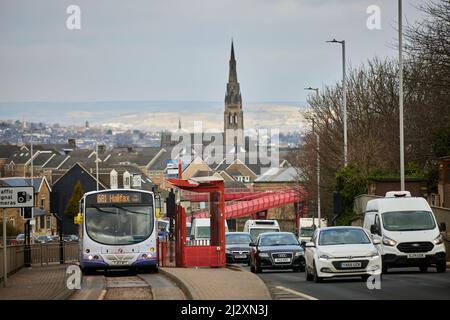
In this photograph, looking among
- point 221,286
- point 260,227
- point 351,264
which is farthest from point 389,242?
point 260,227

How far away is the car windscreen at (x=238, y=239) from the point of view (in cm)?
5462

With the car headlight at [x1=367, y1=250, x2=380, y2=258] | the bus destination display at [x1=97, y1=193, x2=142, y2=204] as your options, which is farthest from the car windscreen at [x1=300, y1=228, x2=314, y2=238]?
the car headlight at [x1=367, y1=250, x2=380, y2=258]

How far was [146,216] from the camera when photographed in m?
40.3

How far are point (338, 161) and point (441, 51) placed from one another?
87.6ft

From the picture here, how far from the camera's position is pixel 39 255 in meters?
55.6

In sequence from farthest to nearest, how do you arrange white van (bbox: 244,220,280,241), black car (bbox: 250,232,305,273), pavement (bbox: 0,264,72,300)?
white van (bbox: 244,220,280,241)
black car (bbox: 250,232,305,273)
pavement (bbox: 0,264,72,300)

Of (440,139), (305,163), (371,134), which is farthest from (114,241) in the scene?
(305,163)

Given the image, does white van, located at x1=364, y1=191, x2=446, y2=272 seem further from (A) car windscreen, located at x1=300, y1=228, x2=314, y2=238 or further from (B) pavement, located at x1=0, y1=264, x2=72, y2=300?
(A) car windscreen, located at x1=300, y1=228, x2=314, y2=238

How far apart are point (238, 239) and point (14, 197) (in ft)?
82.3

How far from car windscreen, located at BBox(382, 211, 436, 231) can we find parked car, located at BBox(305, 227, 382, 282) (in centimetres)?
498

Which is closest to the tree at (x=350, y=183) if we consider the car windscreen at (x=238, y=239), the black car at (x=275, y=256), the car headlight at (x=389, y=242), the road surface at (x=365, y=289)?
the car windscreen at (x=238, y=239)

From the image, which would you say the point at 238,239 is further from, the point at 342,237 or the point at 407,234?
the point at 342,237

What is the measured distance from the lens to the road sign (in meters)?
30.7
